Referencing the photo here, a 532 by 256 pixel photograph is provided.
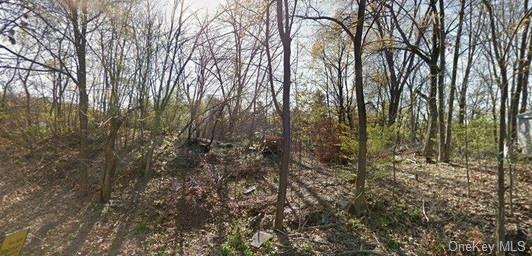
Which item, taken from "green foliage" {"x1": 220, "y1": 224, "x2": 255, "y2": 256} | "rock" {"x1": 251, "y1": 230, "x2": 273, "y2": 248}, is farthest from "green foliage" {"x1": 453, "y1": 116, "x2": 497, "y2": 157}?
"green foliage" {"x1": 220, "y1": 224, "x2": 255, "y2": 256}

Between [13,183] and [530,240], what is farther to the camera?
[13,183]

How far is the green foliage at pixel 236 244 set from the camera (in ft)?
20.2

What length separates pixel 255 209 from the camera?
8.28m

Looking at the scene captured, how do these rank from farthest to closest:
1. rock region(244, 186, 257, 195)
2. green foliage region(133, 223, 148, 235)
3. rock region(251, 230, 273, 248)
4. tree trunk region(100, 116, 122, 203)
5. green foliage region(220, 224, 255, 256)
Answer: rock region(244, 186, 257, 195) → tree trunk region(100, 116, 122, 203) → green foliage region(133, 223, 148, 235) → rock region(251, 230, 273, 248) → green foliage region(220, 224, 255, 256)

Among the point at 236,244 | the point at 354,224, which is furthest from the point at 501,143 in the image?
the point at 236,244

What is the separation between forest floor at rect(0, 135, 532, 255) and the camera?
20.6ft

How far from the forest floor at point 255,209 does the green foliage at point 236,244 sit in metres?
0.10

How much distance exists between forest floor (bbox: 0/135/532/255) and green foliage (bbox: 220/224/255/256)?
10 cm

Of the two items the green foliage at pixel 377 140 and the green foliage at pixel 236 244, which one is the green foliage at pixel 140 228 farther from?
the green foliage at pixel 377 140

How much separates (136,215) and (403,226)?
22.7 ft

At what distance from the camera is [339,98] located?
15.8 meters

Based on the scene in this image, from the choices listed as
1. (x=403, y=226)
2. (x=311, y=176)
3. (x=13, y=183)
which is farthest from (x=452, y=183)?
(x=13, y=183)

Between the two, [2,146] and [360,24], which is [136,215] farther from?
[2,146]

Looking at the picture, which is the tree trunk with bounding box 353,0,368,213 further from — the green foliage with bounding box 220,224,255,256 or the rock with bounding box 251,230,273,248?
the green foliage with bounding box 220,224,255,256
